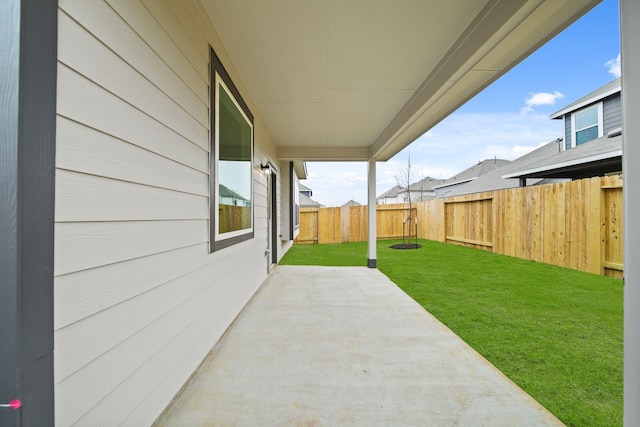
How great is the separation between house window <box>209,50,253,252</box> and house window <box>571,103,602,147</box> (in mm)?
10001

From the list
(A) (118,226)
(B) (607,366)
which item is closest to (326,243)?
(B) (607,366)

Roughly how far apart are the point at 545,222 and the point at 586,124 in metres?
5.20

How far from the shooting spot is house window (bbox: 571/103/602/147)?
7.91 metres

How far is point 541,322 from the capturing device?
2.89m

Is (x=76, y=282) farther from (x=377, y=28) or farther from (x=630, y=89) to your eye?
(x=377, y=28)

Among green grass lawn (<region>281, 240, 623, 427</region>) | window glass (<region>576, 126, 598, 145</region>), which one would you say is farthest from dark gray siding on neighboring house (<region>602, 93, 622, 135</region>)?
green grass lawn (<region>281, 240, 623, 427</region>)

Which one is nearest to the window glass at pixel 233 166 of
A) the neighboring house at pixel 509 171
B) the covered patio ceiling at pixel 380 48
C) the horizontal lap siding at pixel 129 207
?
the horizontal lap siding at pixel 129 207

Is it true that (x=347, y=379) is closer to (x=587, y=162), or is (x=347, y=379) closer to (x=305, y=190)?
(x=587, y=162)

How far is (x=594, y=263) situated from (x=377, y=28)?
17.8ft

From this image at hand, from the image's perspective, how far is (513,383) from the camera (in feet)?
6.14

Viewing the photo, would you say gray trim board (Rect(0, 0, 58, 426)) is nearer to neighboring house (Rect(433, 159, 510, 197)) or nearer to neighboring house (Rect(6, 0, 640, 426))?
neighboring house (Rect(6, 0, 640, 426))

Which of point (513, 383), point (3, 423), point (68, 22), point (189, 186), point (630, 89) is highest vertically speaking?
point (68, 22)

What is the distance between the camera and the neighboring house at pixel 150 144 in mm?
769

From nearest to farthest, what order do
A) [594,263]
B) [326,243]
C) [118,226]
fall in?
[118,226], [594,263], [326,243]
